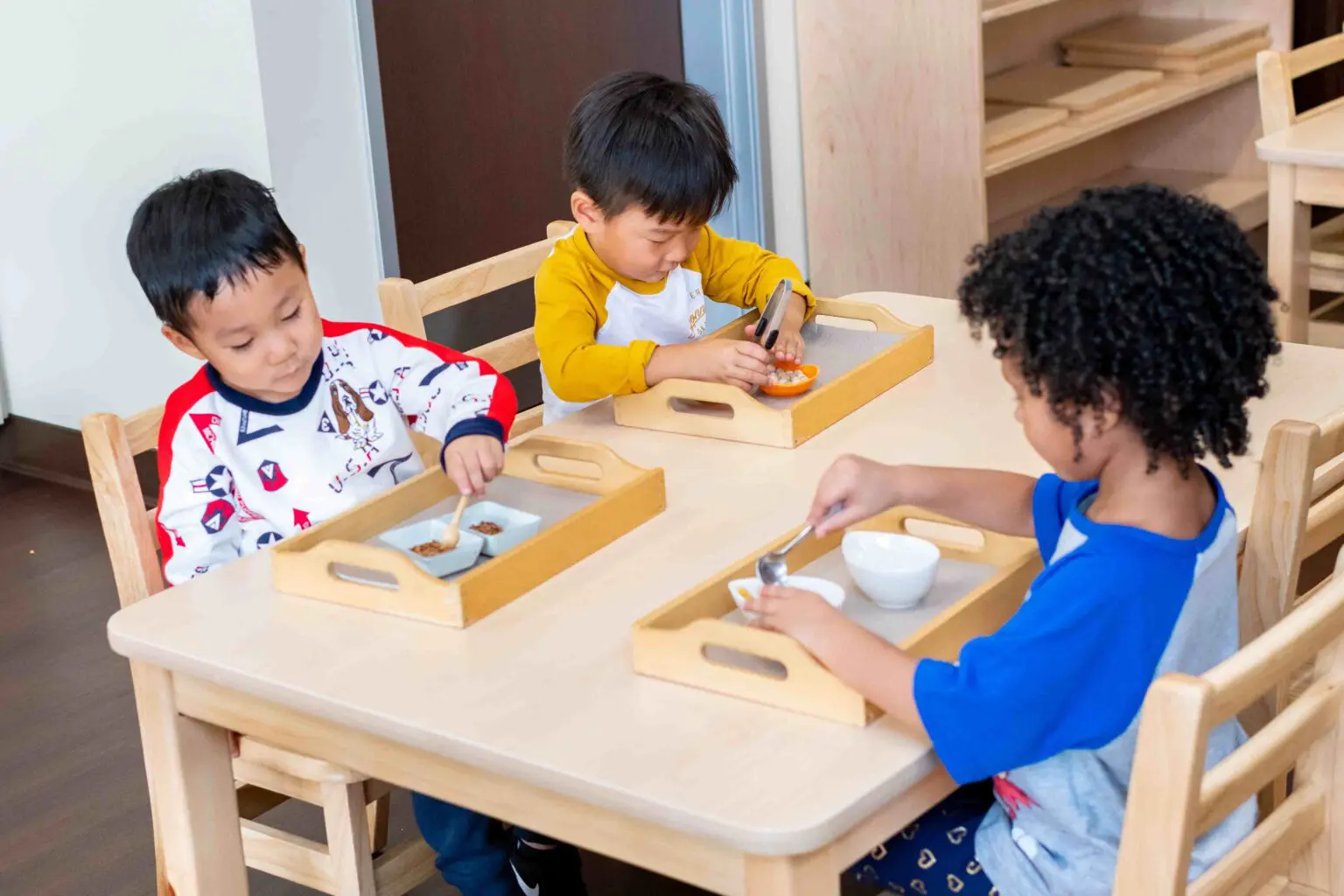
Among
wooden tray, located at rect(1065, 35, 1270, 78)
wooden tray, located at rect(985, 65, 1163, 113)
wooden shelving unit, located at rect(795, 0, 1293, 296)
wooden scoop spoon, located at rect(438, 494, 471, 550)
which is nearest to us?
wooden scoop spoon, located at rect(438, 494, 471, 550)

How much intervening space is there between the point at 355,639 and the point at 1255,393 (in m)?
0.75

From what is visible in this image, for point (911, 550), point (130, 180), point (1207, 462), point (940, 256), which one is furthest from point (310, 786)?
point (940, 256)

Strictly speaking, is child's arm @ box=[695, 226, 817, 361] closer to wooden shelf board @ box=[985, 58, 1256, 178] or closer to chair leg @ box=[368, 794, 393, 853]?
chair leg @ box=[368, 794, 393, 853]

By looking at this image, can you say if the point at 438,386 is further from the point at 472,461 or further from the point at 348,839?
the point at 348,839

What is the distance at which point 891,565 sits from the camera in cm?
141

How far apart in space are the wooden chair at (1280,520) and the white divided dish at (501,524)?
2.18 feet

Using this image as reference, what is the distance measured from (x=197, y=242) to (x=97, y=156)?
6.08 feet

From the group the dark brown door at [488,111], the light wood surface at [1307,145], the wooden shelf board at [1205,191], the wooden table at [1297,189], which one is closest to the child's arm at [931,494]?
the wooden table at [1297,189]

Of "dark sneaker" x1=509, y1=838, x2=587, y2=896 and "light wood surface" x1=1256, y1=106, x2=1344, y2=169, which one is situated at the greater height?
"light wood surface" x1=1256, y1=106, x2=1344, y2=169

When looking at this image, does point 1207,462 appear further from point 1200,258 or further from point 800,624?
point 800,624

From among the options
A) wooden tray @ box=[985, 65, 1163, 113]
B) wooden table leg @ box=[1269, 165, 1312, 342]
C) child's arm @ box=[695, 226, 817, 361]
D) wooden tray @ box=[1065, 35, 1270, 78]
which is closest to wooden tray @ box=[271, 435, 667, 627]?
child's arm @ box=[695, 226, 817, 361]

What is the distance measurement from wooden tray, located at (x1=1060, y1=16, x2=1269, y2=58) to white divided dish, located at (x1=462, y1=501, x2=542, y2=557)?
A: 3.16 m

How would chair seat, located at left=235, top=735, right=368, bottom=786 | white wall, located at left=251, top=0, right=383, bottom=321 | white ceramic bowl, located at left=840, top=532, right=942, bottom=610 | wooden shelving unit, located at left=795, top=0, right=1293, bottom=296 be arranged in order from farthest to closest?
1. wooden shelving unit, located at left=795, top=0, right=1293, bottom=296
2. white wall, located at left=251, top=0, right=383, bottom=321
3. chair seat, located at left=235, top=735, right=368, bottom=786
4. white ceramic bowl, located at left=840, top=532, right=942, bottom=610

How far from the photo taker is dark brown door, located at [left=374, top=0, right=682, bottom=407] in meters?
3.46
